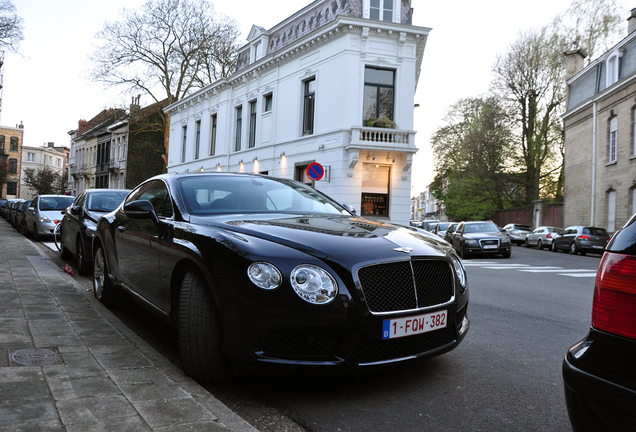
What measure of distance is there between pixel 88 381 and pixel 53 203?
53.1 ft

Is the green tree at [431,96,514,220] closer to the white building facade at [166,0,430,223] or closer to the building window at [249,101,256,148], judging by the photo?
the white building facade at [166,0,430,223]

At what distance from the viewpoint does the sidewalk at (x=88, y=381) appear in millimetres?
2672

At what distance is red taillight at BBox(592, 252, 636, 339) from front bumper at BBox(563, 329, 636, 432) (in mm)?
41

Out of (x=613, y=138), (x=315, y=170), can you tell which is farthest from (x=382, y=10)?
(x=613, y=138)

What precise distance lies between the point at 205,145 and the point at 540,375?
32.3 meters

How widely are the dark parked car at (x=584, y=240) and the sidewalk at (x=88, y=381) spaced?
2435cm

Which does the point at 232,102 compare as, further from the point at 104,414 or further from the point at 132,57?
the point at 104,414

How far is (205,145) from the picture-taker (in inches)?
1353

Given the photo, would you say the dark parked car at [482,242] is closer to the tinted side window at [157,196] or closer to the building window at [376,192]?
the building window at [376,192]

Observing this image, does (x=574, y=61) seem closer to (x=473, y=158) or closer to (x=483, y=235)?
(x=473, y=158)

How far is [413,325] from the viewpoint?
10.6ft

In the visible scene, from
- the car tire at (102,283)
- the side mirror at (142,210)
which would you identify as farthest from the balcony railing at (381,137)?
the side mirror at (142,210)

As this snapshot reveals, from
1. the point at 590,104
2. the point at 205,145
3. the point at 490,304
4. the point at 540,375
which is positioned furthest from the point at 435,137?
the point at 540,375

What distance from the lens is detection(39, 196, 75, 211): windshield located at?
1719cm
